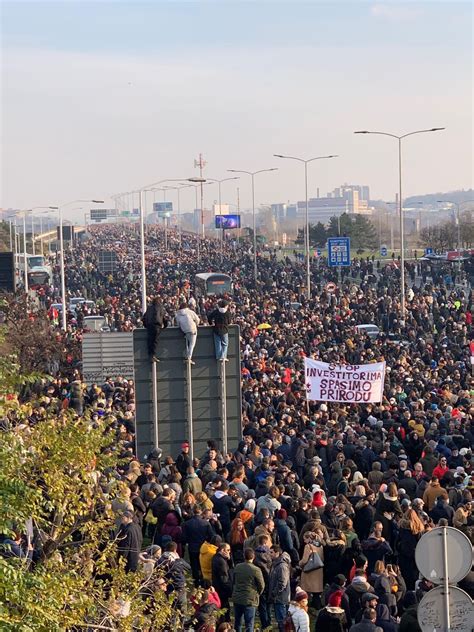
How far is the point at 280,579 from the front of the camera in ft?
43.9

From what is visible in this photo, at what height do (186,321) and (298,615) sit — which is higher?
(186,321)

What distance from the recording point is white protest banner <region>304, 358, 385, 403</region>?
2505 cm

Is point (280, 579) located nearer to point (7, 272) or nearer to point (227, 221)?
point (7, 272)

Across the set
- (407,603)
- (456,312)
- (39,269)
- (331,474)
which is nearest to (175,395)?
(331,474)

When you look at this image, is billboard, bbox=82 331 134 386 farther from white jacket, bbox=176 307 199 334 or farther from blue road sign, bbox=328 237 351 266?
blue road sign, bbox=328 237 351 266

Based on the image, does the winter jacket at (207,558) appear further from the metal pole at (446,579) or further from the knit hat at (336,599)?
the metal pole at (446,579)

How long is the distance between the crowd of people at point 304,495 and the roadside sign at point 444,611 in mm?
2224

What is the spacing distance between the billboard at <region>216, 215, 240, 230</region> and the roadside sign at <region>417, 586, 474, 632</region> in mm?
109453

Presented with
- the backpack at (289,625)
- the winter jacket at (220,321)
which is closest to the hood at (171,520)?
the backpack at (289,625)

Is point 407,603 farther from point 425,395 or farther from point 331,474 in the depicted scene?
point 425,395

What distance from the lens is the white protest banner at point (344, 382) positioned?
2505 centimetres

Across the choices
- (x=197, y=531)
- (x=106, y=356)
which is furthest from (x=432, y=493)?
(x=106, y=356)

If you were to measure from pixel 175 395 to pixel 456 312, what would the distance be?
24997mm

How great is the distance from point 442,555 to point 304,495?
7.38m
